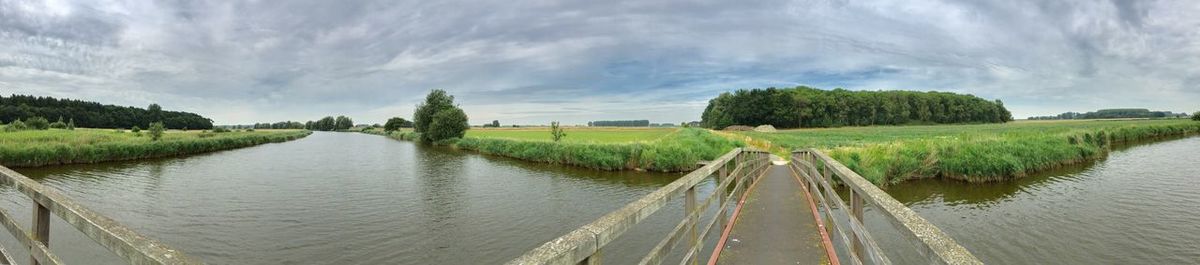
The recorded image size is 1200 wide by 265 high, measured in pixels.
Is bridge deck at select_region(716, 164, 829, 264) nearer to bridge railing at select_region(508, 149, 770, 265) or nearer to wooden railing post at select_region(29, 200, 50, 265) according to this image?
bridge railing at select_region(508, 149, 770, 265)

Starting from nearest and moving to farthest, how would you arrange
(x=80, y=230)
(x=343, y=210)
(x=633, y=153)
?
1. (x=80, y=230)
2. (x=343, y=210)
3. (x=633, y=153)

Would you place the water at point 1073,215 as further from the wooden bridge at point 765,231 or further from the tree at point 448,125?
the tree at point 448,125

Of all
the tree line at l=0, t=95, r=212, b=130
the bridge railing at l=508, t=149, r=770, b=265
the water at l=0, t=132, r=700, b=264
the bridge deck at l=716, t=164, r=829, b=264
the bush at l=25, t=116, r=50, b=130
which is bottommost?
the water at l=0, t=132, r=700, b=264

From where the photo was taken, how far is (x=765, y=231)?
6387 millimetres

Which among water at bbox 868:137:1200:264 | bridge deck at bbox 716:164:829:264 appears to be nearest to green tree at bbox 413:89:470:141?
water at bbox 868:137:1200:264

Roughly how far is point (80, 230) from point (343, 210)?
12484 millimetres

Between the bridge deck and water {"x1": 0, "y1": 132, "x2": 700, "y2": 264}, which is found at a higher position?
the bridge deck

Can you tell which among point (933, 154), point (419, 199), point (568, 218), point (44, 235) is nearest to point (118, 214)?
point (419, 199)

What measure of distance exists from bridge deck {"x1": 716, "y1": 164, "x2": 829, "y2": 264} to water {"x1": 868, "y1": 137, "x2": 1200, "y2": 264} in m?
2.78

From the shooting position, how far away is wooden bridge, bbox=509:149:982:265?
224 cm

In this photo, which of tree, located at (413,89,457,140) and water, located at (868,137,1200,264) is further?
tree, located at (413,89,457,140)

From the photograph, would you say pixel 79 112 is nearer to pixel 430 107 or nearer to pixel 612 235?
pixel 430 107

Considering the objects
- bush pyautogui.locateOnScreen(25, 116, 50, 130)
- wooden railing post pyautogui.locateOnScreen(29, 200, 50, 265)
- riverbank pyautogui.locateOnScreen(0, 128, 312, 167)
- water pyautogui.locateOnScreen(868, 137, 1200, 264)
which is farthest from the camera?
bush pyautogui.locateOnScreen(25, 116, 50, 130)

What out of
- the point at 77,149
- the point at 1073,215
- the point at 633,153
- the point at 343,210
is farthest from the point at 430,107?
the point at 1073,215
